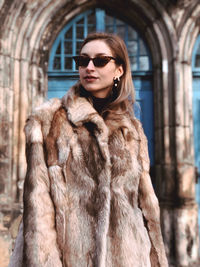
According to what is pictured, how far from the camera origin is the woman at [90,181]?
154 cm

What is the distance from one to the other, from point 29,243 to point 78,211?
26 cm

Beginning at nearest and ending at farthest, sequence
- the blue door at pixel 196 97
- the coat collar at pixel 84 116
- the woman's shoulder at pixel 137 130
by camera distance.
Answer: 1. the coat collar at pixel 84 116
2. the woman's shoulder at pixel 137 130
3. the blue door at pixel 196 97

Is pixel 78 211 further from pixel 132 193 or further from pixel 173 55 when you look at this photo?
pixel 173 55

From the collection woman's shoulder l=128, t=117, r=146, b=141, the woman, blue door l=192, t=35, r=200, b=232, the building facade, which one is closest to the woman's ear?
the woman

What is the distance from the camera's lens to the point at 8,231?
444 cm

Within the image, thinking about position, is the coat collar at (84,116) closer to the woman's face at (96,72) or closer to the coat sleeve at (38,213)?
the woman's face at (96,72)

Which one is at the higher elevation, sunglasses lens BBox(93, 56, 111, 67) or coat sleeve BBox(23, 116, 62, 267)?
sunglasses lens BBox(93, 56, 111, 67)

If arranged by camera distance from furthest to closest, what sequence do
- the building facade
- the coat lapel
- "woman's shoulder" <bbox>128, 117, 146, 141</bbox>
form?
the building facade
"woman's shoulder" <bbox>128, 117, 146, 141</bbox>
the coat lapel

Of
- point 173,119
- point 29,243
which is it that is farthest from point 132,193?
point 173,119

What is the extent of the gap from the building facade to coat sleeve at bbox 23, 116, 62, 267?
3.14 meters

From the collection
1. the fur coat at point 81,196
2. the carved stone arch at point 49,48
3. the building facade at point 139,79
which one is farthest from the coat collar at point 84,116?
the carved stone arch at point 49,48

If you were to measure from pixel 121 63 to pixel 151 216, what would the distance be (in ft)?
2.82

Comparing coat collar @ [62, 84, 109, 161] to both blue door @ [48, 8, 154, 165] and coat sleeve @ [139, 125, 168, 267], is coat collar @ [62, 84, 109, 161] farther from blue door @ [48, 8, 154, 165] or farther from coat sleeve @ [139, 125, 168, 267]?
blue door @ [48, 8, 154, 165]

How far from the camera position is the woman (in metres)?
1.54
